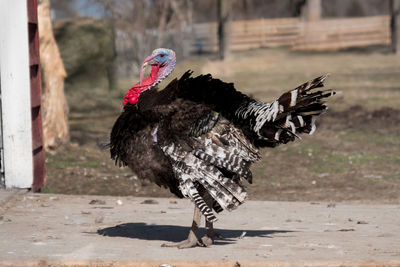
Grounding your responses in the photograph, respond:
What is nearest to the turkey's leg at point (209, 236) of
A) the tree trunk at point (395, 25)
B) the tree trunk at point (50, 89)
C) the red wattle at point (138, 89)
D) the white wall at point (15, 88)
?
the red wattle at point (138, 89)

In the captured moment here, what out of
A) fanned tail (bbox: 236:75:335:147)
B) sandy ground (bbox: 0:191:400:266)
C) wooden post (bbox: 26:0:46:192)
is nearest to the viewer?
sandy ground (bbox: 0:191:400:266)

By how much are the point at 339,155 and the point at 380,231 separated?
5431mm

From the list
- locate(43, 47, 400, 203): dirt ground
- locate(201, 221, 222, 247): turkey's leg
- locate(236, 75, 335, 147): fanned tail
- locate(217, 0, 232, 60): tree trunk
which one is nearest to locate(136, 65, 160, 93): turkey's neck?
locate(236, 75, 335, 147): fanned tail

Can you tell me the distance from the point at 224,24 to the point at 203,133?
27726 millimetres

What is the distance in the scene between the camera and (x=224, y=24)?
33.7 meters

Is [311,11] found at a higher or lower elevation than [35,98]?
lower

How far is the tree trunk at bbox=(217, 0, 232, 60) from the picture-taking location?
32969 mm

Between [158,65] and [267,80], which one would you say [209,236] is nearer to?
[158,65]

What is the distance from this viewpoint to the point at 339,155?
1261 cm

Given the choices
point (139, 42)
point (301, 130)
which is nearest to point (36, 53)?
point (301, 130)

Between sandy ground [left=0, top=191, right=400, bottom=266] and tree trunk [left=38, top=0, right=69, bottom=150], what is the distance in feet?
14.7

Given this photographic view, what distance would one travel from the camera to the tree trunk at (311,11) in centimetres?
4312

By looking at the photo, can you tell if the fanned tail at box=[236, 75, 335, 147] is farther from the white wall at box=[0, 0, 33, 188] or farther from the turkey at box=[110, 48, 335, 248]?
the white wall at box=[0, 0, 33, 188]

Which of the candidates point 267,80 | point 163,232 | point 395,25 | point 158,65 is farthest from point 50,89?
point 395,25
